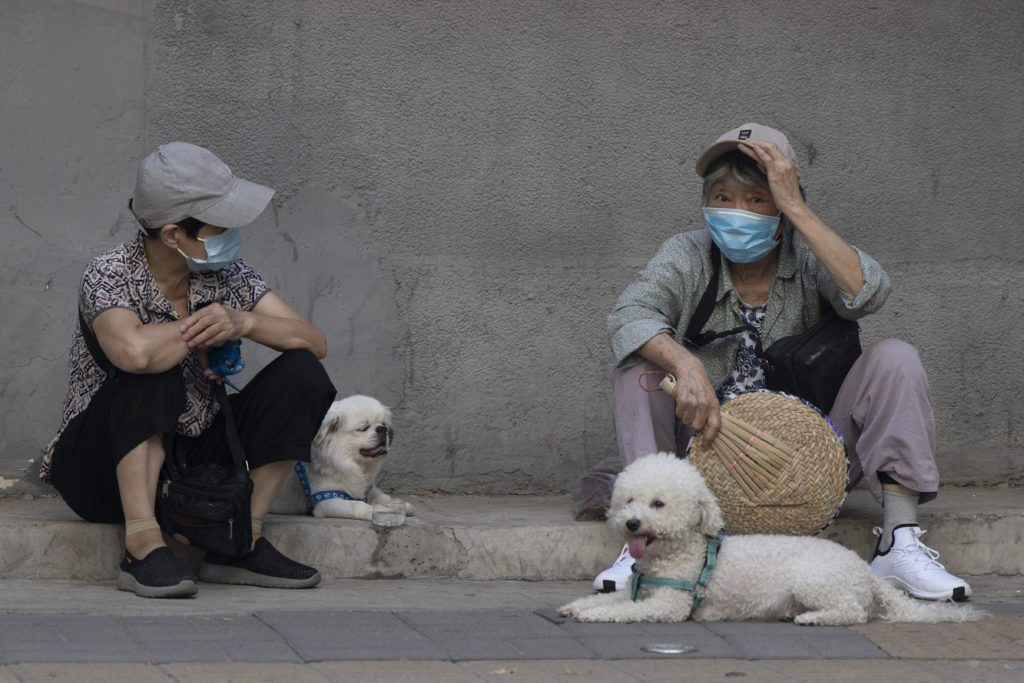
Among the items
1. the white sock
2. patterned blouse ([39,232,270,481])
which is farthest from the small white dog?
the white sock

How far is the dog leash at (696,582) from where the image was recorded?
3.71m

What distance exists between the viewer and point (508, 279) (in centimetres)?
539

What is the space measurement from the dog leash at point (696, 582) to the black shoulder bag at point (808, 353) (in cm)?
82

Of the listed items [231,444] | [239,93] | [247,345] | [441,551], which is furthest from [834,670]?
[239,93]

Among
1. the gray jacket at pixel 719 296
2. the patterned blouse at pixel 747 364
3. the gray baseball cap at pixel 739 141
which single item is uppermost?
the gray baseball cap at pixel 739 141

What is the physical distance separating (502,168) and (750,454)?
1.85 m

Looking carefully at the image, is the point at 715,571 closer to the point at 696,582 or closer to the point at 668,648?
the point at 696,582

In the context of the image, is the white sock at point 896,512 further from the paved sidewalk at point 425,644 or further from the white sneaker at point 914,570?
the paved sidewalk at point 425,644

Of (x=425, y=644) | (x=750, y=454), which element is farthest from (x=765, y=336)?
(x=425, y=644)

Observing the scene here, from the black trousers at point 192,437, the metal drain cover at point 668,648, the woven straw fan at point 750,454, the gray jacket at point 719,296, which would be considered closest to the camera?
the metal drain cover at point 668,648

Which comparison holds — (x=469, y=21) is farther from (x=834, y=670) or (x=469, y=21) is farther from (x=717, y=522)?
(x=834, y=670)

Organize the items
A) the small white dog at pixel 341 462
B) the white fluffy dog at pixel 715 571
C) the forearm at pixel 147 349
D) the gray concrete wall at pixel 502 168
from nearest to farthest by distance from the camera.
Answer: the white fluffy dog at pixel 715 571, the forearm at pixel 147 349, the small white dog at pixel 341 462, the gray concrete wall at pixel 502 168

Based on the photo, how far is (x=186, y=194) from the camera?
398cm

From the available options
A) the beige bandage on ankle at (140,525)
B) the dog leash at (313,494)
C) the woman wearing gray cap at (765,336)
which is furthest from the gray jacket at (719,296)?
the beige bandage on ankle at (140,525)
